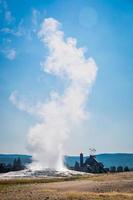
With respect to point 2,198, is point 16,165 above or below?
above

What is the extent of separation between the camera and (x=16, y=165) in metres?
194

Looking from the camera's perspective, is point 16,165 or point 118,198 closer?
point 118,198

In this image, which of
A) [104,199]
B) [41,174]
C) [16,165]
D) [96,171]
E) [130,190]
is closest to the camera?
[104,199]

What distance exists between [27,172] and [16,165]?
51.2 meters

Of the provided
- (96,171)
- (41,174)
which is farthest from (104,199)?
(96,171)

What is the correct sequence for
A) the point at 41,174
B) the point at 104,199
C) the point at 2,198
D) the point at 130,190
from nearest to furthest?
the point at 104,199 < the point at 2,198 < the point at 130,190 < the point at 41,174

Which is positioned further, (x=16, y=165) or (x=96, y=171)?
(x=16, y=165)

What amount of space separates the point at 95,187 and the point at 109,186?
2482 millimetres

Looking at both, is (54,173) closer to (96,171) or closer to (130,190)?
(96,171)

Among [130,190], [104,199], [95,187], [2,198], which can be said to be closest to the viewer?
[104,199]

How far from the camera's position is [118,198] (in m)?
44.8

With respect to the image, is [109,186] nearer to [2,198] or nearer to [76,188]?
[76,188]

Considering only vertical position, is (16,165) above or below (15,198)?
above

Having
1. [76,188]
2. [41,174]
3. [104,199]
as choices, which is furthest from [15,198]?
[41,174]
